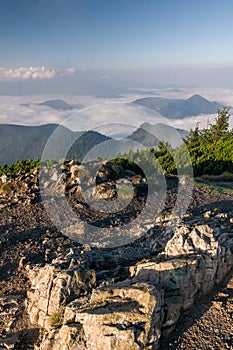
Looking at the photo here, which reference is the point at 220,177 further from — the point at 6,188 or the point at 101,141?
the point at 6,188

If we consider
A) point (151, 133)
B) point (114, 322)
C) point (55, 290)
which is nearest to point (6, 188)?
point (151, 133)

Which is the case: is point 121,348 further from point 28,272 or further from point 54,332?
point 28,272

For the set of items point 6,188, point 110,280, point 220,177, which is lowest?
point 110,280

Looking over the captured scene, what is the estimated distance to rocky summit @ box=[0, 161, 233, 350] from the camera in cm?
812

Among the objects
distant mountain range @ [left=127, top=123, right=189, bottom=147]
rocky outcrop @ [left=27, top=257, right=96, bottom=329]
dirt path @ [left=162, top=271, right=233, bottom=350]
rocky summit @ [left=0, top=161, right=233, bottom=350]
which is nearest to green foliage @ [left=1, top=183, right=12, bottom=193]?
rocky summit @ [left=0, top=161, right=233, bottom=350]

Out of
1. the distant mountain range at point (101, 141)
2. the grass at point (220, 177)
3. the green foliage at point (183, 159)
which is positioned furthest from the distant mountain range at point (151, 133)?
the grass at point (220, 177)

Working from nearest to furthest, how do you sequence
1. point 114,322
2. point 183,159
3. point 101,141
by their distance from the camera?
point 114,322
point 101,141
point 183,159

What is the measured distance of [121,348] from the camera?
25.0 ft

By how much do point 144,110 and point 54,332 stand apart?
A: 10.4m

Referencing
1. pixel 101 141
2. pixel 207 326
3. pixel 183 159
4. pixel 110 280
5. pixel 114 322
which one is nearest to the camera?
pixel 114 322

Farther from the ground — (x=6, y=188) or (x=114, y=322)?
(x=6, y=188)

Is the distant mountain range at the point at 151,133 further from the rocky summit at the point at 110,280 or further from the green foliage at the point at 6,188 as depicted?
the green foliage at the point at 6,188

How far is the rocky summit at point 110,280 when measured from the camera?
26.6 ft

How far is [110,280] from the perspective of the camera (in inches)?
421
